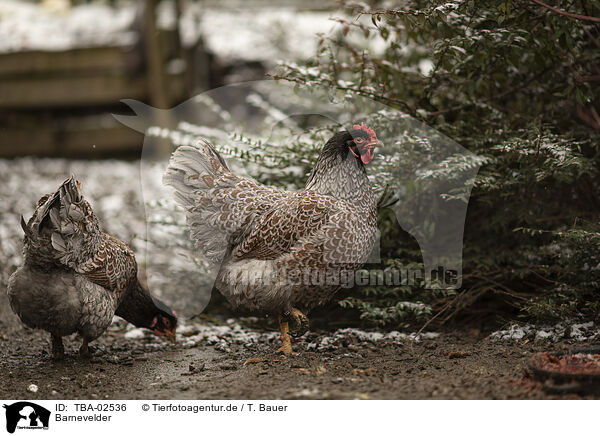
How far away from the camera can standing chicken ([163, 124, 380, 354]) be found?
276 cm

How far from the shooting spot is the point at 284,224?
277 cm

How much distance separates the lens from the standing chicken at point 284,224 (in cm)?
276

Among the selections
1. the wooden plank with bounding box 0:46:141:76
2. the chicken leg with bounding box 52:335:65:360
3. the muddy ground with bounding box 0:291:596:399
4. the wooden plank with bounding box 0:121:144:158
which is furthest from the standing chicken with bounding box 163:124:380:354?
the wooden plank with bounding box 0:46:141:76

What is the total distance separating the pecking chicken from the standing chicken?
1.62 feet

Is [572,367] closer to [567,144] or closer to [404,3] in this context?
[567,144]

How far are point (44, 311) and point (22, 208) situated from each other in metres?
2.52

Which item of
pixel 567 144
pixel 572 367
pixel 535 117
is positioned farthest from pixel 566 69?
pixel 572 367

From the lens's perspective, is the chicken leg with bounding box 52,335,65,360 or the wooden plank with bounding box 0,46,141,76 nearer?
the chicken leg with bounding box 52,335,65,360

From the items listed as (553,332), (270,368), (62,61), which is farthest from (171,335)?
(62,61)

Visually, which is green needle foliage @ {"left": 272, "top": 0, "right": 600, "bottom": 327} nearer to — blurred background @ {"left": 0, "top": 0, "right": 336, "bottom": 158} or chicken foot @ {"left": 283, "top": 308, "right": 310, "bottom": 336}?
chicken foot @ {"left": 283, "top": 308, "right": 310, "bottom": 336}

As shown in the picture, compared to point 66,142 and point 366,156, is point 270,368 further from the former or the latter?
point 66,142

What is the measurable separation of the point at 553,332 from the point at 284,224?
5.31ft

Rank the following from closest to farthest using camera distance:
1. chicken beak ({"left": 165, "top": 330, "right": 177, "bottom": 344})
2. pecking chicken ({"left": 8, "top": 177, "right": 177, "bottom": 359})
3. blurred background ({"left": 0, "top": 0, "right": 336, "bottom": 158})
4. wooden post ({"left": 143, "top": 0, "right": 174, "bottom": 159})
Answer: pecking chicken ({"left": 8, "top": 177, "right": 177, "bottom": 359}), chicken beak ({"left": 165, "top": 330, "right": 177, "bottom": 344}), wooden post ({"left": 143, "top": 0, "right": 174, "bottom": 159}), blurred background ({"left": 0, "top": 0, "right": 336, "bottom": 158})
